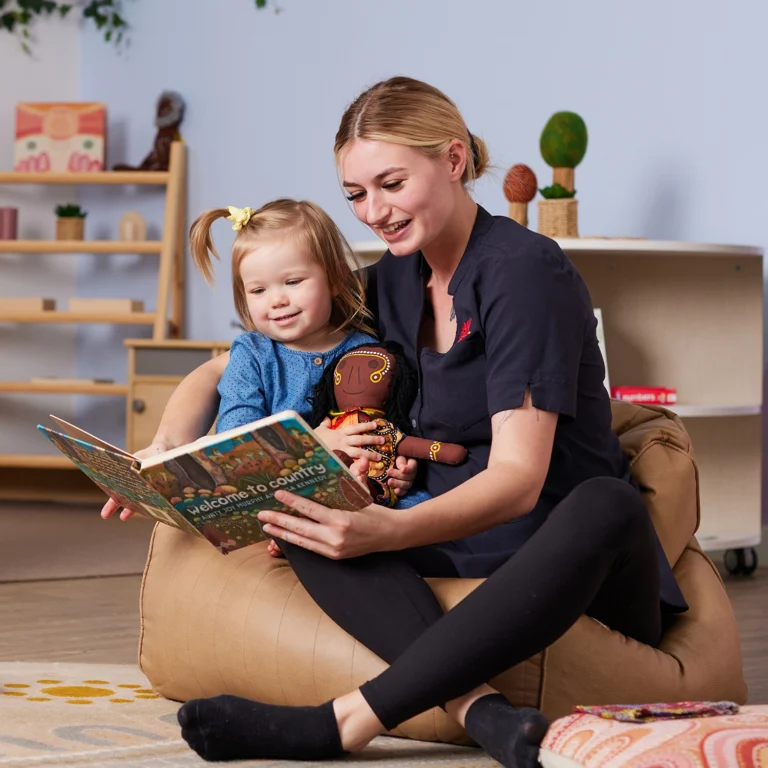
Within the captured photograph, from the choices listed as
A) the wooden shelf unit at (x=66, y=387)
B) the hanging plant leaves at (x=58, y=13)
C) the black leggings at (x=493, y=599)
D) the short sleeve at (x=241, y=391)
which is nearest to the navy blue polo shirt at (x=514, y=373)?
the black leggings at (x=493, y=599)

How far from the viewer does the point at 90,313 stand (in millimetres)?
4492

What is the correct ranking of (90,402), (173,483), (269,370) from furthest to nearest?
(90,402)
(269,370)
(173,483)

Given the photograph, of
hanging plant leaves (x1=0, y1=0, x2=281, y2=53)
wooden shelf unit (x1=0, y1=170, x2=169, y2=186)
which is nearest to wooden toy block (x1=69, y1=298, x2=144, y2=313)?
wooden shelf unit (x1=0, y1=170, x2=169, y2=186)

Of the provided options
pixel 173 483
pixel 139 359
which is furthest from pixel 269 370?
pixel 139 359

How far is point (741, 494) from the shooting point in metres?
3.09

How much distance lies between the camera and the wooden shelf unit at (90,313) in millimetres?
4445

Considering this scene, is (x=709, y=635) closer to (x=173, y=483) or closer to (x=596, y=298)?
(x=173, y=483)

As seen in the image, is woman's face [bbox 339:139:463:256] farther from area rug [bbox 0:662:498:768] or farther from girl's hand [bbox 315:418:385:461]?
area rug [bbox 0:662:498:768]

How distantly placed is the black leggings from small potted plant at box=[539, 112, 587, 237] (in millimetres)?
1711

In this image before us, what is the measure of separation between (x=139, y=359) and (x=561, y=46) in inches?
68.5

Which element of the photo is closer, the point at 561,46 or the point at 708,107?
the point at 708,107

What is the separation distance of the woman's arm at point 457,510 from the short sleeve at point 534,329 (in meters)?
0.02

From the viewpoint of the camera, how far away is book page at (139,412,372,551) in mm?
1201

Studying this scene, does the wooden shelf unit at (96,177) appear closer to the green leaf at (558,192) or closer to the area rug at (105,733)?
the green leaf at (558,192)
